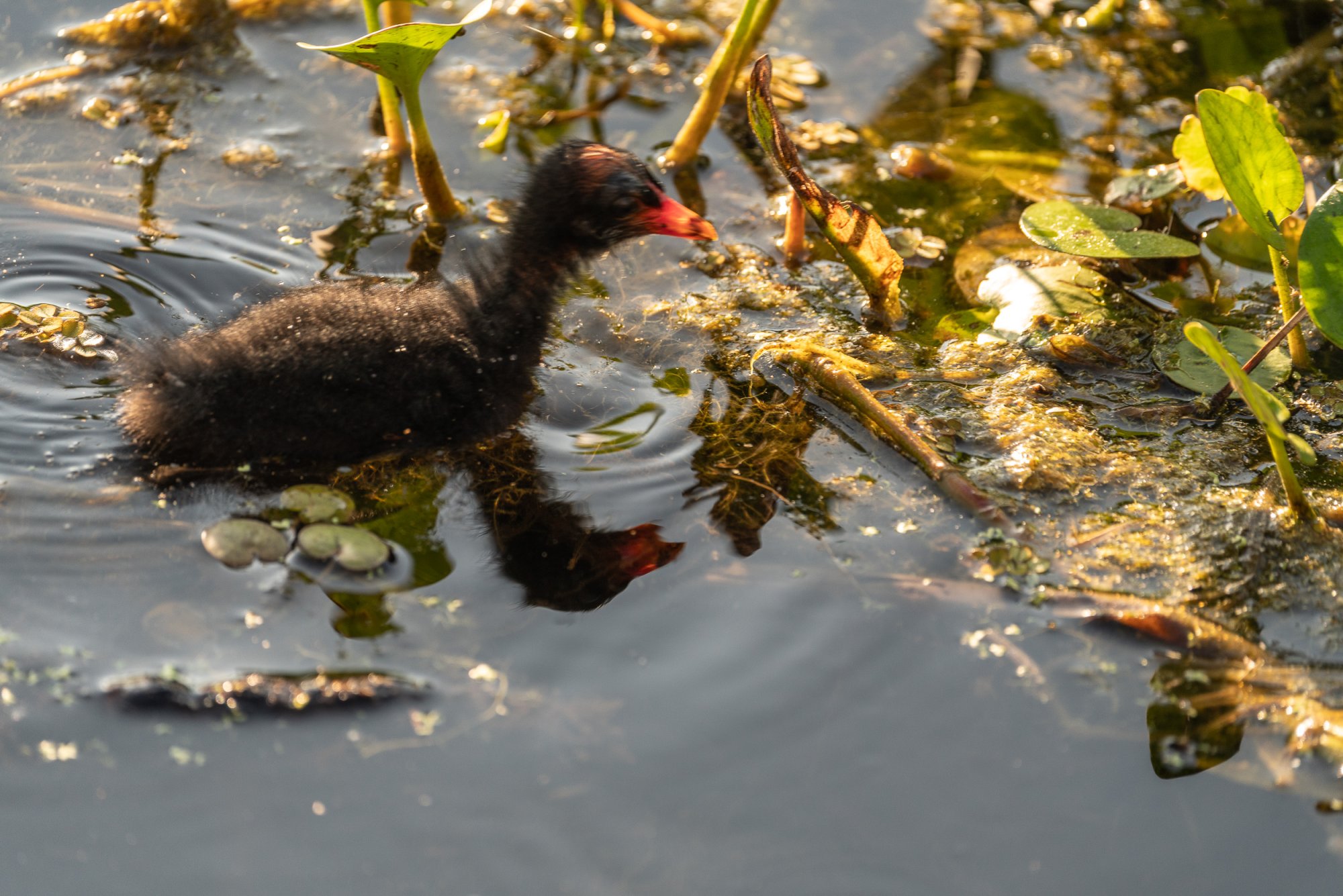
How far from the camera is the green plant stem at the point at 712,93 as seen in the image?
4000mm

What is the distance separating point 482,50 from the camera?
4984 millimetres

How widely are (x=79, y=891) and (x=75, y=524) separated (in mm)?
1003

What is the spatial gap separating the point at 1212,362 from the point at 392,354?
2358 mm

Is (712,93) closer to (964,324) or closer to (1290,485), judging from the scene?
(964,324)

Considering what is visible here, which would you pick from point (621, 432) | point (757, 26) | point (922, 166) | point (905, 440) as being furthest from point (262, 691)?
point (922, 166)

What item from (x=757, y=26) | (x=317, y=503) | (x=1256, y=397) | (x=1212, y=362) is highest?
(x=757, y=26)

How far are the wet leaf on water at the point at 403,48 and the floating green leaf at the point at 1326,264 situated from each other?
2204 millimetres

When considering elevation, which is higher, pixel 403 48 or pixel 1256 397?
pixel 403 48

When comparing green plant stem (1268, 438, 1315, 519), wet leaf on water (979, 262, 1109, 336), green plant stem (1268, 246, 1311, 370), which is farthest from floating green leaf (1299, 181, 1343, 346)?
wet leaf on water (979, 262, 1109, 336)

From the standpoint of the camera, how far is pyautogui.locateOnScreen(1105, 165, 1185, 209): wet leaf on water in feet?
13.2

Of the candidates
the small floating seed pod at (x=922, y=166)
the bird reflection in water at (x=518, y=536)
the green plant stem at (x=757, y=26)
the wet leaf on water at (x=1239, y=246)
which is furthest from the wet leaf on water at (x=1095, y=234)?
the bird reflection in water at (x=518, y=536)

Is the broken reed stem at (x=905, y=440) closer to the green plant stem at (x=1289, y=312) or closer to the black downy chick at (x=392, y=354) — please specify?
the black downy chick at (x=392, y=354)

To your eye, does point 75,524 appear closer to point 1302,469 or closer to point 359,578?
point 359,578

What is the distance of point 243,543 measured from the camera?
8.82 ft
